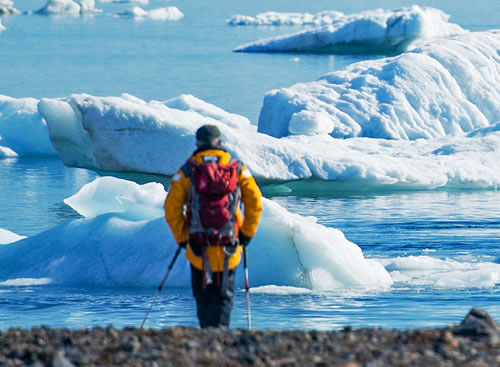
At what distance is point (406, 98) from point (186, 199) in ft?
49.6

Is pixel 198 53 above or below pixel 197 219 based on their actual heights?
below

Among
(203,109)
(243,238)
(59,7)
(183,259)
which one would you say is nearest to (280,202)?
(203,109)

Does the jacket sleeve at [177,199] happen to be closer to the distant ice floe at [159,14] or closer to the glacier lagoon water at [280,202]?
the glacier lagoon water at [280,202]

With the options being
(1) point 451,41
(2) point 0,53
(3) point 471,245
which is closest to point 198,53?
(2) point 0,53

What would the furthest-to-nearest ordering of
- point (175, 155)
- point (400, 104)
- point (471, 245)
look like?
point (400, 104) → point (175, 155) → point (471, 245)

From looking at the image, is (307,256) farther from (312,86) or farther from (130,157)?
(312,86)

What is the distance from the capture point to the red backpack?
5.15 m

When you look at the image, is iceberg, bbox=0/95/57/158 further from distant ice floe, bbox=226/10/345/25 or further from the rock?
distant ice floe, bbox=226/10/345/25

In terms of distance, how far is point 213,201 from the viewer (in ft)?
17.1

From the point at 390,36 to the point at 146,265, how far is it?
29481mm

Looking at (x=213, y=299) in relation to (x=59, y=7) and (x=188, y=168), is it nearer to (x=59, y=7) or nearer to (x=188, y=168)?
(x=188, y=168)

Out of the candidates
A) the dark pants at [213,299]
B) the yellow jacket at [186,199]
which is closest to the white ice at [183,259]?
the dark pants at [213,299]

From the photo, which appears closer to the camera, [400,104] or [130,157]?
[130,157]

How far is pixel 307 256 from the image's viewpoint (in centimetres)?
869
